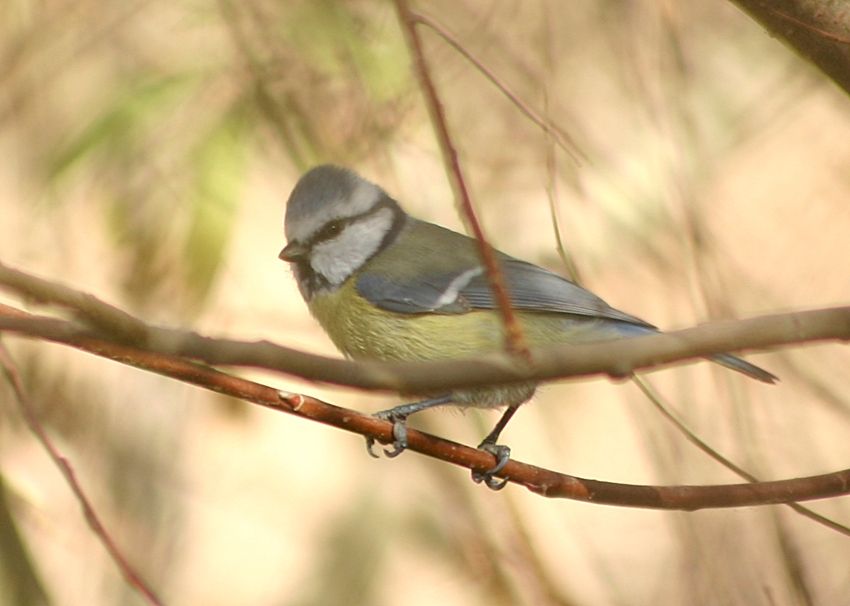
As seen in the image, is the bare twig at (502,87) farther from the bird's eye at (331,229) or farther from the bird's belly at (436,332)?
the bird's eye at (331,229)

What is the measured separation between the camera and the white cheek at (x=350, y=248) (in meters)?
2.27

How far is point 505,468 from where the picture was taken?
4.99 ft

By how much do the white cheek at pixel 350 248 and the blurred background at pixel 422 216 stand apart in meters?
0.22

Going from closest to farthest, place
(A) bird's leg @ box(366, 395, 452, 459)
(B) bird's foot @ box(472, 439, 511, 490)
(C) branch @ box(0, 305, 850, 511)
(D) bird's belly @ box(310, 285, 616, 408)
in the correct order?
1. (C) branch @ box(0, 305, 850, 511)
2. (B) bird's foot @ box(472, 439, 511, 490)
3. (A) bird's leg @ box(366, 395, 452, 459)
4. (D) bird's belly @ box(310, 285, 616, 408)

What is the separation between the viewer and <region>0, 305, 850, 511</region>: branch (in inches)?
46.8

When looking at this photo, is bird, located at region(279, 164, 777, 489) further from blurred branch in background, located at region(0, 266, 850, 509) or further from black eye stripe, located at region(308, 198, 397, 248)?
blurred branch in background, located at region(0, 266, 850, 509)

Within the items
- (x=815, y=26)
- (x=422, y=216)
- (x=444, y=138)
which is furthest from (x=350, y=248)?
(x=444, y=138)

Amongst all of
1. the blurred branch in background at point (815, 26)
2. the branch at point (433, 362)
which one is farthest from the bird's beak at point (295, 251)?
the branch at point (433, 362)

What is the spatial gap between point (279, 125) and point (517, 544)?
3.82 feet

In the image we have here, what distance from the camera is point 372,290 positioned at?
2.20 metres

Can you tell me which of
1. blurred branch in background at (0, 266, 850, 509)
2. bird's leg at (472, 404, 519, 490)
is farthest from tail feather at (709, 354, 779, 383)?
blurred branch in background at (0, 266, 850, 509)

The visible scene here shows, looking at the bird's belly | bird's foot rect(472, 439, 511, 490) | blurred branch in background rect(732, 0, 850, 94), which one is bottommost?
bird's foot rect(472, 439, 511, 490)

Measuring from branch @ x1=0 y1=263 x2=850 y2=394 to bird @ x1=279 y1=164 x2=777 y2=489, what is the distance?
100 cm

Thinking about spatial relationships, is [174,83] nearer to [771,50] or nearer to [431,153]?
[431,153]
